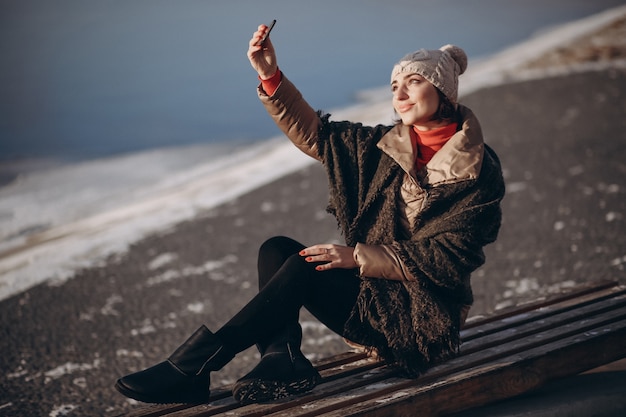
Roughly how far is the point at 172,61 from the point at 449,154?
36.5ft

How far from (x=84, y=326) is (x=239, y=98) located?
7.96 m

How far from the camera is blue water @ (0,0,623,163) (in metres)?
10.1

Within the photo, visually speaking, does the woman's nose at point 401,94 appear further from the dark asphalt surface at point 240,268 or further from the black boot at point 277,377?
the dark asphalt surface at point 240,268

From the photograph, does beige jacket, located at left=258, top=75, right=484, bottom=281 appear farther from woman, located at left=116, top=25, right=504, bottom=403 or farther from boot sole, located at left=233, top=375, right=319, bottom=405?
boot sole, located at left=233, top=375, right=319, bottom=405

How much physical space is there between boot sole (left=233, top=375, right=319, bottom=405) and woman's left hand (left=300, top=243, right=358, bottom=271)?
431 mm

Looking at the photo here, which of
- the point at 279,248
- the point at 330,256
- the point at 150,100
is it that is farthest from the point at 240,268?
the point at 150,100

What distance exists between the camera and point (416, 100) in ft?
9.15

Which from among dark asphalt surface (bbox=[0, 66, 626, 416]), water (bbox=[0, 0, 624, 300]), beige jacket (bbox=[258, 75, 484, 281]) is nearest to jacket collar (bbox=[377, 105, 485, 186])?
beige jacket (bbox=[258, 75, 484, 281])

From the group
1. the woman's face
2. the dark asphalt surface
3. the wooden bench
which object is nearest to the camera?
the wooden bench

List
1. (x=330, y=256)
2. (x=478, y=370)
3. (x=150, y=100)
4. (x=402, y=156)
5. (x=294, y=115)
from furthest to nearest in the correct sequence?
1. (x=150, y=100)
2. (x=294, y=115)
3. (x=402, y=156)
4. (x=330, y=256)
5. (x=478, y=370)

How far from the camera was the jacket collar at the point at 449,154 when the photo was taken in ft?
8.82

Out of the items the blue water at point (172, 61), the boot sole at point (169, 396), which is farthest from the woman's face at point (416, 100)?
the blue water at point (172, 61)

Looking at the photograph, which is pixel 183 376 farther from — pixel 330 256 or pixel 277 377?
pixel 330 256

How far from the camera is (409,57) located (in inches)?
111
